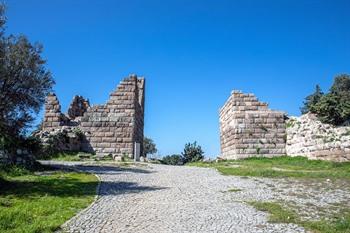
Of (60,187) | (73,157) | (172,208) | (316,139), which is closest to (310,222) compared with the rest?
(172,208)

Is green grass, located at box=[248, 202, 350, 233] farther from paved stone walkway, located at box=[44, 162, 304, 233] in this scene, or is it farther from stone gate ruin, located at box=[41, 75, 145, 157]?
stone gate ruin, located at box=[41, 75, 145, 157]

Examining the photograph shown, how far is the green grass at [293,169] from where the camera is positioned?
16828 millimetres

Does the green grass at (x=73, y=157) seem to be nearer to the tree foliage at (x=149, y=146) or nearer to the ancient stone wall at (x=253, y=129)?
A: the ancient stone wall at (x=253, y=129)

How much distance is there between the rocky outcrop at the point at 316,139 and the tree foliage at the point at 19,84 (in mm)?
14339

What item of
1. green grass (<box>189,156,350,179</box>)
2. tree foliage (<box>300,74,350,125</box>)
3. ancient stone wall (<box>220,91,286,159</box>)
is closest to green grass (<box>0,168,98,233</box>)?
green grass (<box>189,156,350,179</box>)

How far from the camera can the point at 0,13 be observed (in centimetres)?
1554

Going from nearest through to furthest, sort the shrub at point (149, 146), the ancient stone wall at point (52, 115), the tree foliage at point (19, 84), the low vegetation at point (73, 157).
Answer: the tree foliage at point (19, 84)
the low vegetation at point (73, 157)
the ancient stone wall at point (52, 115)
the shrub at point (149, 146)

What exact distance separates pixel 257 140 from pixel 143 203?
1650 cm

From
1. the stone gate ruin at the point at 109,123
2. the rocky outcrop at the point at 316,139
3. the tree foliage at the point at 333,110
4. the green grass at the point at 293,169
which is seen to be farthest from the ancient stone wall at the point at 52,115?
the tree foliage at the point at 333,110

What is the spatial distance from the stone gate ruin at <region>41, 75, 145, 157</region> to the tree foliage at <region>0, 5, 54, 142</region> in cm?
815

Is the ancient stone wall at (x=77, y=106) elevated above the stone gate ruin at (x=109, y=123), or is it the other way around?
the ancient stone wall at (x=77, y=106)

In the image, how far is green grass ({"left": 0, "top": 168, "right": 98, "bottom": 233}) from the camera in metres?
8.20

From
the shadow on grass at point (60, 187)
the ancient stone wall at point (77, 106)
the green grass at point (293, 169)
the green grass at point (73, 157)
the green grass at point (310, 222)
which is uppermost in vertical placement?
the ancient stone wall at point (77, 106)

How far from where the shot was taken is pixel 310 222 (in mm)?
8672
